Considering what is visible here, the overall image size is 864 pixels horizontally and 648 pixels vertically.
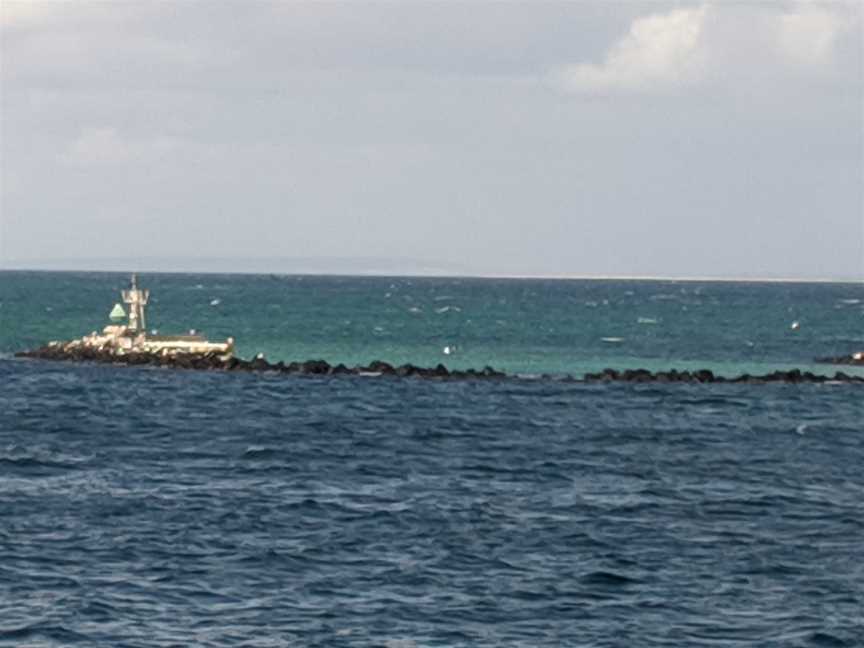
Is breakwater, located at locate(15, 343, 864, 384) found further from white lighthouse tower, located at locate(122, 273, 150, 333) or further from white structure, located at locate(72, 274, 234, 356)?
white lighthouse tower, located at locate(122, 273, 150, 333)

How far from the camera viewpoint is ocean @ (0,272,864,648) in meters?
32.1

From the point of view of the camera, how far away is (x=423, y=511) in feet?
142

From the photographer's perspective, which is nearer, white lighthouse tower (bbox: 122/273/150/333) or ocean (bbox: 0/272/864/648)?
ocean (bbox: 0/272/864/648)

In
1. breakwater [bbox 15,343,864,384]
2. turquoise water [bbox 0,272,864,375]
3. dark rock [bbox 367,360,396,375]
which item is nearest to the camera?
breakwater [bbox 15,343,864,384]

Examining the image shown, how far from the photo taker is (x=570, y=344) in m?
Answer: 120

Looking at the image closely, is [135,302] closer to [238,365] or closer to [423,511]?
[238,365]

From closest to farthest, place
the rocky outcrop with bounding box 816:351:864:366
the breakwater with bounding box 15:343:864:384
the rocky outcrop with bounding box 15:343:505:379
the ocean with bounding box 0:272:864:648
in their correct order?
the ocean with bounding box 0:272:864:648, the breakwater with bounding box 15:343:864:384, the rocky outcrop with bounding box 15:343:505:379, the rocky outcrop with bounding box 816:351:864:366

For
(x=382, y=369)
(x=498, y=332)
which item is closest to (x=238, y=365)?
(x=382, y=369)

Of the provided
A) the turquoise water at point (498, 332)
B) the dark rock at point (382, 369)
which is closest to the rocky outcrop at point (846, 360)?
the turquoise water at point (498, 332)

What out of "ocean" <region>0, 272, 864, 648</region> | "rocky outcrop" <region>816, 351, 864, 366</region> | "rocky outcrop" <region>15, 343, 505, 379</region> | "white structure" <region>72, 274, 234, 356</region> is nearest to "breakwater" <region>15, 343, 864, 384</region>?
"rocky outcrop" <region>15, 343, 505, 379</region>

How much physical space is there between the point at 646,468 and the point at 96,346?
4585cm

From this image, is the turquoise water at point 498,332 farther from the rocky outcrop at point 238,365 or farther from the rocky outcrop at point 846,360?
the rocky outcrop at point 238,365

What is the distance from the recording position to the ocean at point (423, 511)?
1262 inches

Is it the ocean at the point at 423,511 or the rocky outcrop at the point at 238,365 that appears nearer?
the ocean at the point at 423,511
